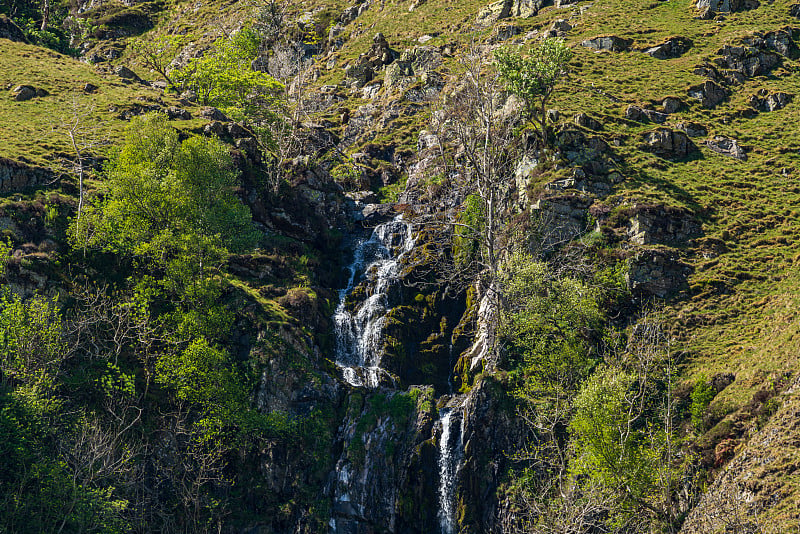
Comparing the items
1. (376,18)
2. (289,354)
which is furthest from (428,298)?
(376,18)

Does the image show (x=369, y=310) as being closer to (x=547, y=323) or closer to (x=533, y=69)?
(x=547, y=323)

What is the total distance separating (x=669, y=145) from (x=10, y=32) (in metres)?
99.3

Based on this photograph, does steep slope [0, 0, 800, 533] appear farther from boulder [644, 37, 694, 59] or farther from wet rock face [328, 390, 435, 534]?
boulder [644, 37, 694, 59]

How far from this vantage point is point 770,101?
7031 cm

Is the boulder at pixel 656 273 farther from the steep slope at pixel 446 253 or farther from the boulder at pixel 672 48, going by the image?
the boulder at pixel 672 48

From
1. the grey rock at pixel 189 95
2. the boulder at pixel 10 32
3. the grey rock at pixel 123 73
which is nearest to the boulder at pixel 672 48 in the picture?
the grey rock at pixel 189 95

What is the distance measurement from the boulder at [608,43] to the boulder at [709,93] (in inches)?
659

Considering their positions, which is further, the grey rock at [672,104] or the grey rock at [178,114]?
the grey rock at [672,104]

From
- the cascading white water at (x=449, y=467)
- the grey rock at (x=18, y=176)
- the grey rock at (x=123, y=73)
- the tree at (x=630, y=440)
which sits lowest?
the cascading white water at (x=449, y=467)

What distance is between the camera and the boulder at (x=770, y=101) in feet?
229

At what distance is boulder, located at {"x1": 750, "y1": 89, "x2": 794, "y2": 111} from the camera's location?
6975 centimetres

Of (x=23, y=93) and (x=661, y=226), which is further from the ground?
(x=23, y=93)

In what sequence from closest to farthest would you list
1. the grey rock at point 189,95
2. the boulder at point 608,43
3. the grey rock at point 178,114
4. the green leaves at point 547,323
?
the green leaves at point 547,323 < the grey rock at point 178,114 < the grey rock at point 189,95 < the boulder at point 608,43

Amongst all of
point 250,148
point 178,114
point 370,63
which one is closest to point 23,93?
point 178,114
